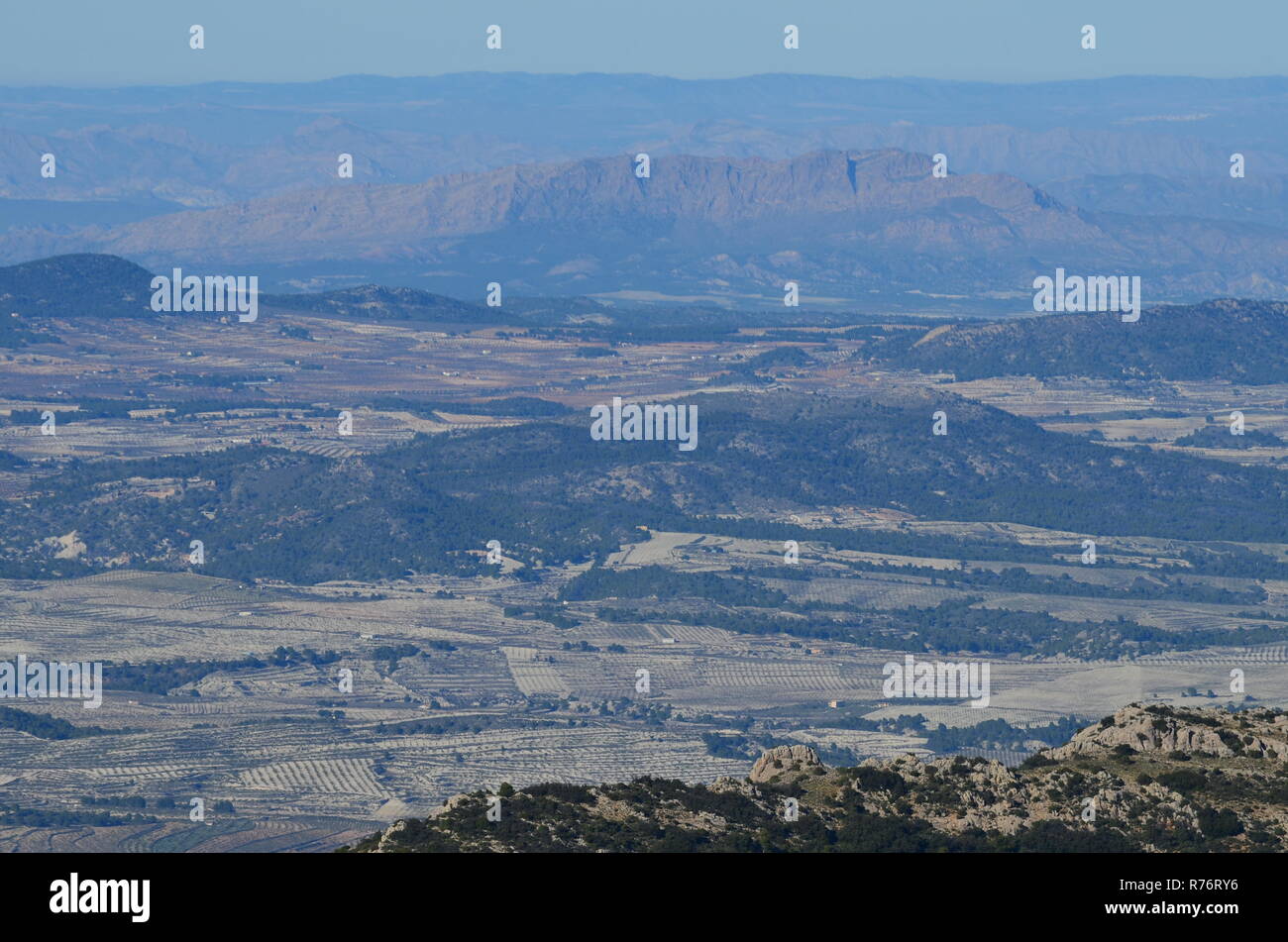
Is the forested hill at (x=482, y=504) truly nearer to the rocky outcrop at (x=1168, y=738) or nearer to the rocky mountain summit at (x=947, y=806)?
the rocky outcrop at (x=1168, y=738)

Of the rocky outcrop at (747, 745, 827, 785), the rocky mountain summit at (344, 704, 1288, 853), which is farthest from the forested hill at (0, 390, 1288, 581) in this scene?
the rocky mountain summit at (344, 704, 1288, 853)

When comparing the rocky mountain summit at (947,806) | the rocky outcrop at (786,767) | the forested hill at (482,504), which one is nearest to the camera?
the rocky mountain summit at (947,806)

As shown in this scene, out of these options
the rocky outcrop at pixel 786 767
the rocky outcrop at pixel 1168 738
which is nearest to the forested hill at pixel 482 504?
the rocky outcrop at pixel 786 767

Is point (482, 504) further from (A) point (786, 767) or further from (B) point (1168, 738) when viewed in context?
(B) point (1168, 738)

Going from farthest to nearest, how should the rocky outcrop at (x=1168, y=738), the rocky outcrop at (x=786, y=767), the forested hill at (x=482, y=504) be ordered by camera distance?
the forested hill at (x=482, y=504)
the rocky outcrop at (x=786, y=767)
the rocky outcrop at (x=1168, y=738)

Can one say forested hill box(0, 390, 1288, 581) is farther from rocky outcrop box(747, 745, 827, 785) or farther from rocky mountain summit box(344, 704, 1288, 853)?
rocky mountain summit box(344, 704, 1288, 853)

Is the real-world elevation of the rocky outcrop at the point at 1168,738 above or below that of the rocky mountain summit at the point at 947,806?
above

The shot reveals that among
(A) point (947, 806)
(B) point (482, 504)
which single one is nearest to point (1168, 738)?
A: (A) point (947, 806)
